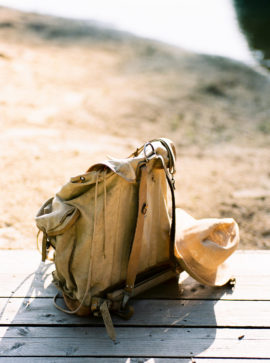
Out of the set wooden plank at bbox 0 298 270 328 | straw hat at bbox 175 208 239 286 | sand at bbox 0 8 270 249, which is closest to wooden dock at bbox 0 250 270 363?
wooden plank at bbox 0 298 270 328

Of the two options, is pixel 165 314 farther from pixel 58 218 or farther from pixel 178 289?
pixel 58 218

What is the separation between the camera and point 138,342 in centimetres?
198

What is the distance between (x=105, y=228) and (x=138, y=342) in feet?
1.74

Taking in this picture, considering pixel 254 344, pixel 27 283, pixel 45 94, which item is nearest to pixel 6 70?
pixel 45 94

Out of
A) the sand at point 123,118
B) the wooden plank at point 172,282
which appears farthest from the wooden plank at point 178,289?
the sand at point 123,118

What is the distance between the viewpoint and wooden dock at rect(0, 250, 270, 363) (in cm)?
192

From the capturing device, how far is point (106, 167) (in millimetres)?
2004

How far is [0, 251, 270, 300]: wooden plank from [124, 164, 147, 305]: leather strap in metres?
0.25

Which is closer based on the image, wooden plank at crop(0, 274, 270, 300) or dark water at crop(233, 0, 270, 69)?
wooden plank at crop(0, 274, 270, 300)

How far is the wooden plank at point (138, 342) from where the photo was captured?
1926 mm

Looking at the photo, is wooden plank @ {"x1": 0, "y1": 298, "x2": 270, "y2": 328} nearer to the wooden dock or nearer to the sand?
the wooden dock

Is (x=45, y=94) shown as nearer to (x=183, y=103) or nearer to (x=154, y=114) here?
(x=154, y=114)

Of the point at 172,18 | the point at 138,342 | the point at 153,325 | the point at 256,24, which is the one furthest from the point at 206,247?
the point at 172,18

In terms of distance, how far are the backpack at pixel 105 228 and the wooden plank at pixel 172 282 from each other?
22 centimetres
